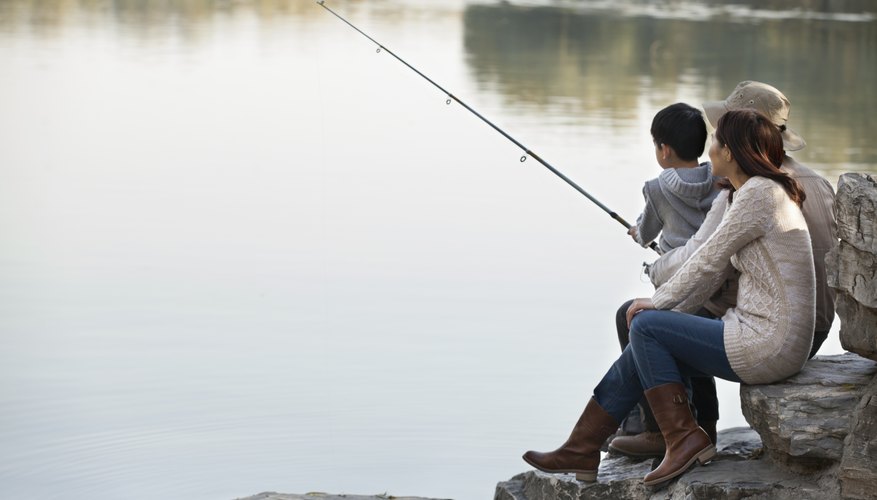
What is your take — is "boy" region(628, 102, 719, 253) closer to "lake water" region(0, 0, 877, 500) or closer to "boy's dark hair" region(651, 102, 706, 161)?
"boy's dark hair" region(651, 102, 706, 161)

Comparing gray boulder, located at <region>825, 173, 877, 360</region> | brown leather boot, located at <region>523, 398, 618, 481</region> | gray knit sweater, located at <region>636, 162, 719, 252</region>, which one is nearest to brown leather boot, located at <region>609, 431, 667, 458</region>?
brown leather boot, located at <region>523, 398, 618, 481</region>

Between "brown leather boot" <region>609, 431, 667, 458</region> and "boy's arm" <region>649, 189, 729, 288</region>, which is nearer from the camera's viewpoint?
"boy's arm" <region>649, 189, 729, 288</region>

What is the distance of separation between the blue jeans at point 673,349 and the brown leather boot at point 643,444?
0.20 m

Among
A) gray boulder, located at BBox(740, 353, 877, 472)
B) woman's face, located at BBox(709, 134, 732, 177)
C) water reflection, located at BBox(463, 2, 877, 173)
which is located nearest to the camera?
gray boulder, located at BBox(740, 353, 877, 472)

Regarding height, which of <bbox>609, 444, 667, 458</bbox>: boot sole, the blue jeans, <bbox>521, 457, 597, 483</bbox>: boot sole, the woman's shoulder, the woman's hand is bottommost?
<bbox>521, 457, 597, 483</bbox>: boot sole

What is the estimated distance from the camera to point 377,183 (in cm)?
850

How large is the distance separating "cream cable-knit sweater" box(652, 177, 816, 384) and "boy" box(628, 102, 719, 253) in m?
0.31

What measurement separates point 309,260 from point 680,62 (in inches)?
428

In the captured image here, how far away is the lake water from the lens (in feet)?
14.2

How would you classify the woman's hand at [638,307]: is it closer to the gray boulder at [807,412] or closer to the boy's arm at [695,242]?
the boy's arm at [695,242]

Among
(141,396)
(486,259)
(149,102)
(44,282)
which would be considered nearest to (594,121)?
(149,102)

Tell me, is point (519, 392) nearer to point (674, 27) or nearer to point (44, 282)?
point (44, 282)

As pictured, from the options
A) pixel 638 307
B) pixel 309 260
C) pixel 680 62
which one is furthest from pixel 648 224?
pixel 680 62

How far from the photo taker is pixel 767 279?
3002mm
